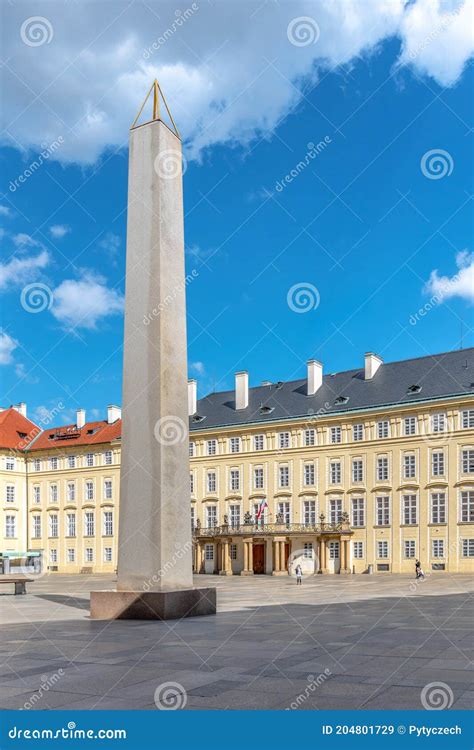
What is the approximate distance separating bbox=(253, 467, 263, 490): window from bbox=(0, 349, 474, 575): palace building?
12 centimetres

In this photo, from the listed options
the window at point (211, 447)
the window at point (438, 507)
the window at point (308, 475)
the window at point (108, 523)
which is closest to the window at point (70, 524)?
the window at point (108, 523)

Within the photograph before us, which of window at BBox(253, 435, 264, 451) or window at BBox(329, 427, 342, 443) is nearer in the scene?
window at BBox(329, 427, 342, 443)

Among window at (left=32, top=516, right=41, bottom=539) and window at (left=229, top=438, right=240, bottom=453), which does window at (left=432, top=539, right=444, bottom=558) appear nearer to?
window at (left=229, top=438, right=240, bottom=453)

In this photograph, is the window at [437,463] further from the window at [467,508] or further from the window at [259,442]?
the window at [259,442]

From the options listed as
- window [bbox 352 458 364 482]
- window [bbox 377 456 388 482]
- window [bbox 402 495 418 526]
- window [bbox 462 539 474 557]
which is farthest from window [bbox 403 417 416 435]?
window [bbox 462 539 474 557]

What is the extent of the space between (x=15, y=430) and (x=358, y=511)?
35859 millimetres

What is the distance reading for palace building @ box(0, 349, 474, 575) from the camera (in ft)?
181

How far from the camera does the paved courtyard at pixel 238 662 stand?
26.5 ft

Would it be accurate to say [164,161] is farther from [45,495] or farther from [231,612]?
[45,495]

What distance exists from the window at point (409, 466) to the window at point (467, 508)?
3984mm

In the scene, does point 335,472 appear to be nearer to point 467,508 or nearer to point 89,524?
point 467,508

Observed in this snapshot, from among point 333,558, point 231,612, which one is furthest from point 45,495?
point 231,612

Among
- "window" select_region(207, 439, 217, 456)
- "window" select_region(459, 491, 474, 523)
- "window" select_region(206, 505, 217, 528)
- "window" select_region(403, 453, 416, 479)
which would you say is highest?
"window" select_region(207, 439, 217, 456)

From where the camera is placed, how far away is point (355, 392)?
62.1 metres
